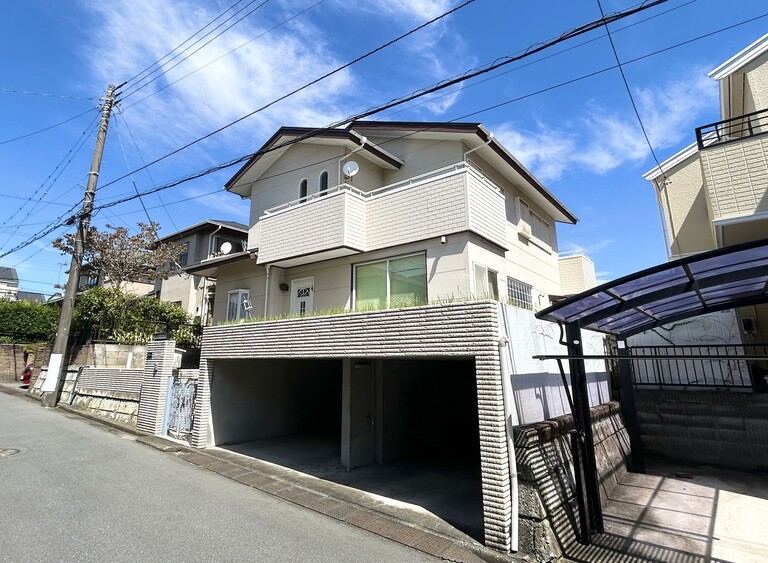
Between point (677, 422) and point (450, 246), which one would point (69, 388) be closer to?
point (450, 246)

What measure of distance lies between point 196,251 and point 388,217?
49.5ft

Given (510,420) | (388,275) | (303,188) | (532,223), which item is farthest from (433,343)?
(532,223)

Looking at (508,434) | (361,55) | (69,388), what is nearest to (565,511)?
(508,434)

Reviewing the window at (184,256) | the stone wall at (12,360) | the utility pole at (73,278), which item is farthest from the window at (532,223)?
the stone wall at (12,360)

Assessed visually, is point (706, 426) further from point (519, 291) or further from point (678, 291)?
point (678, 291)

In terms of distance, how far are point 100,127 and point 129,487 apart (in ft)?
54.3

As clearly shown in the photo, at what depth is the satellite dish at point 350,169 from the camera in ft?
33.6

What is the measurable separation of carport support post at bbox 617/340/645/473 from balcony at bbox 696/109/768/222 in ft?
10.9

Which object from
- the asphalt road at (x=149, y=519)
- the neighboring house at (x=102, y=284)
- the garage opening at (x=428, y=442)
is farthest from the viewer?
the neighboring house at (x=102, y=284)

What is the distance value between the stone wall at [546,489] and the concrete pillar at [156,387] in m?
10.1

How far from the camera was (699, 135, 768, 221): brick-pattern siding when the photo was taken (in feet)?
24.2

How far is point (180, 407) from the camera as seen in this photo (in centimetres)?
1082

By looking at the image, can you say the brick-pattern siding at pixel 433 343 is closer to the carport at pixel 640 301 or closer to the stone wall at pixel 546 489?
the stone wall at pixel 546 489

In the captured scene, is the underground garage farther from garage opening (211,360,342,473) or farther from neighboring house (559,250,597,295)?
neighboring house (559,250,597,295)
